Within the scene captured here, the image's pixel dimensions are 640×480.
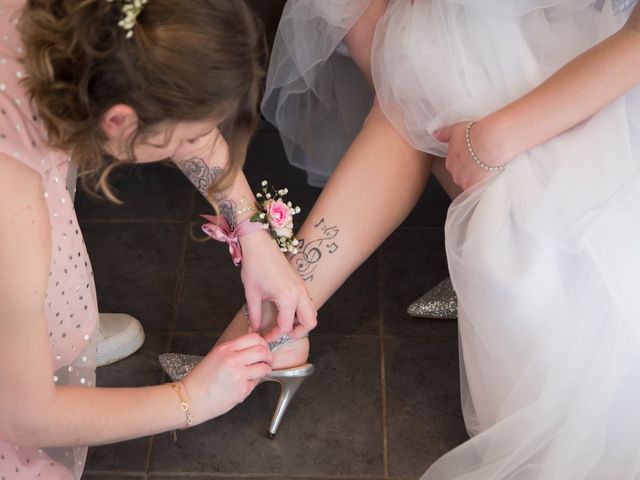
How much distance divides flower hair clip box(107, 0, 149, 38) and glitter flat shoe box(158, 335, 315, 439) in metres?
0.66

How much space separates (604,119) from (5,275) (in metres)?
0.79

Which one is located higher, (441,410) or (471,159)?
(471,159)

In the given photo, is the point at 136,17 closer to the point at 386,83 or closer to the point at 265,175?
the point at 386,83

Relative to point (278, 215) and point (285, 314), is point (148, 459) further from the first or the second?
point (278, 215)

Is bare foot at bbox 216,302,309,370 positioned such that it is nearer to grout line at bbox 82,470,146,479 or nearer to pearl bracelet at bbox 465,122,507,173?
grout line at bbox 82,470,146,479

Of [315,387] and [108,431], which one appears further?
[315,387]

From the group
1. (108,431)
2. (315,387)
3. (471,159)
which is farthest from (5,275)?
(315,387)

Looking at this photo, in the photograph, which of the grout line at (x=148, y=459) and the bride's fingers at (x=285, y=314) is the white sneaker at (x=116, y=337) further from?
the bride's fingers at (x=285, y=314)

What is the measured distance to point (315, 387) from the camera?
1.61m

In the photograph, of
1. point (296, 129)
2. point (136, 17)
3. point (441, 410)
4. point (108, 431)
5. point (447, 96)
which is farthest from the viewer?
point (296, 129)

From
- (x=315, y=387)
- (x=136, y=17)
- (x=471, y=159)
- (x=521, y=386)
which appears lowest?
(x=315, y=387)

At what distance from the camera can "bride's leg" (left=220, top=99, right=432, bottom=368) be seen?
4.59 feet

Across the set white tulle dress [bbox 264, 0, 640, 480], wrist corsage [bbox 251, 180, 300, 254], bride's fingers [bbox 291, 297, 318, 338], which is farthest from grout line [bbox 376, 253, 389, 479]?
wrist corsage [bbox 251, 180, 300, 254]

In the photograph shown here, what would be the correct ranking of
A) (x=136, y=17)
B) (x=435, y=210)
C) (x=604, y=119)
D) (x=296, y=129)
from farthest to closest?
(x=435, y=210)
(x=296, y=129)
(x=604, y=119)
(x=136, y=17)
